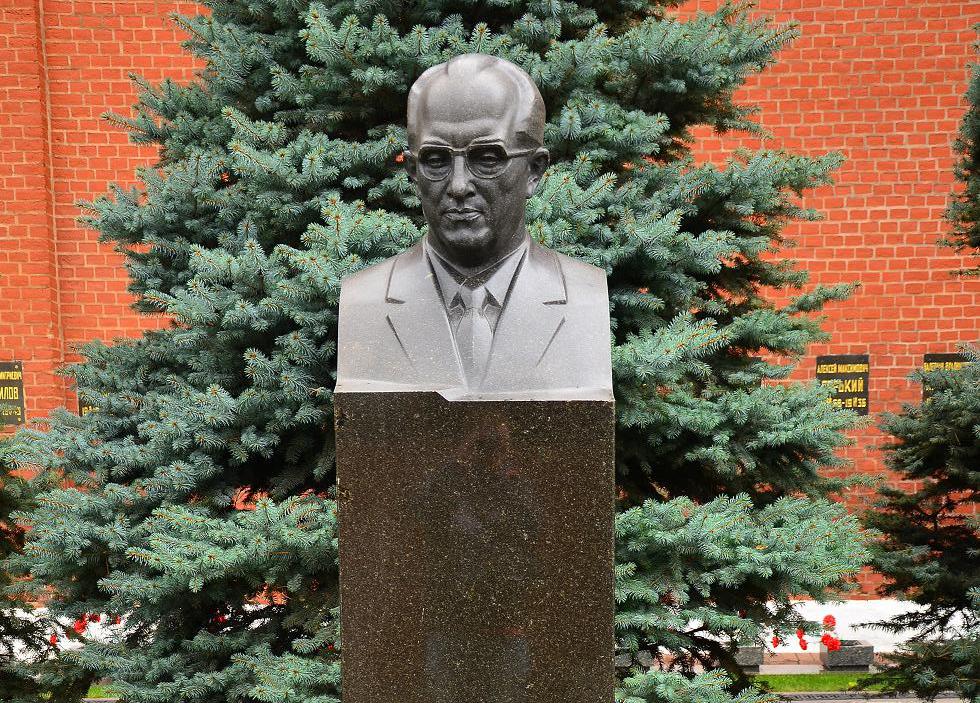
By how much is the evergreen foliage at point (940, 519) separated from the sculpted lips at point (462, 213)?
3236 mm

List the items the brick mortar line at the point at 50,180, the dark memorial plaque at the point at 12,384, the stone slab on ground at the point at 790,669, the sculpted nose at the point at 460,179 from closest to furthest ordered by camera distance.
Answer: the sculpted nose at the point at 460,179 → the stone slab on ground at the point at 790,669 → the brick mortar line at the point at 50,180 → the dark memorial plaque at the point at 12,384

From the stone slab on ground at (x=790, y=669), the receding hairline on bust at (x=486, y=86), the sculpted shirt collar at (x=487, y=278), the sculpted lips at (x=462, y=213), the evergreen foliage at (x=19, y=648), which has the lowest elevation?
the stone slab on ground at (x=790, y=669)

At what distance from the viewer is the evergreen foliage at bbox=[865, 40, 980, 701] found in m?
4.04

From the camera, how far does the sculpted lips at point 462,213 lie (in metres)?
1.98

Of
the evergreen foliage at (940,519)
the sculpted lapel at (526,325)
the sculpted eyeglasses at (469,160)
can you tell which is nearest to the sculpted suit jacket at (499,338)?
the sculpted lapel at (526,325)

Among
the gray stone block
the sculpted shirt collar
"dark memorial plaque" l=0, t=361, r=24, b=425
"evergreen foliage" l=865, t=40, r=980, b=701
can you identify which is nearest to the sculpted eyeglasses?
the sculpted shirt collar

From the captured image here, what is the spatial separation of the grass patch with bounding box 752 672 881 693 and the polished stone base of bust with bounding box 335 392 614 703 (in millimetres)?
3763

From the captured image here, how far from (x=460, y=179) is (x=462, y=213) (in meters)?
0.08

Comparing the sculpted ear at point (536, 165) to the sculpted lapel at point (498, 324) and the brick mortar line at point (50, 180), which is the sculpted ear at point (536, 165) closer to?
the sculpted lapel at point (498, 324)

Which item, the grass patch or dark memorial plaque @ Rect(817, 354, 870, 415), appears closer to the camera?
the grass patch

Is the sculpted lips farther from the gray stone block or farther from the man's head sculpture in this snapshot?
the gray stone block

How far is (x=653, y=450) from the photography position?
353cm

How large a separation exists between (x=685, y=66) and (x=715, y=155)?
2644 mm

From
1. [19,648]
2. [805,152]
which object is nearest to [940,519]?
[805,152]
